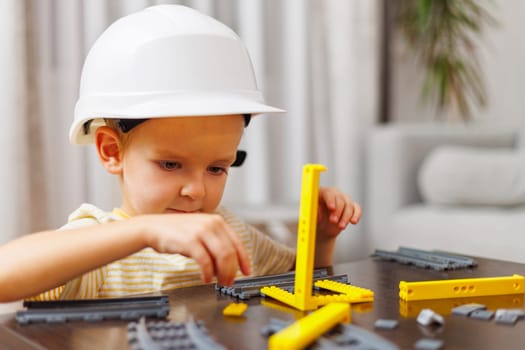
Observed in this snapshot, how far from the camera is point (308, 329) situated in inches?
20.5

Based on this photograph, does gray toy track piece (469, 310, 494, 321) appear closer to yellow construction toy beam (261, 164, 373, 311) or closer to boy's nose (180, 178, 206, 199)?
yellow construction toy beam (261, 164, 373, 311)

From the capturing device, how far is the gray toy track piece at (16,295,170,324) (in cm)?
60

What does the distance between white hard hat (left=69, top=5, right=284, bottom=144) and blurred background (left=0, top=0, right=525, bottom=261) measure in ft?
3.16

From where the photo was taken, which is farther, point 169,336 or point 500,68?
point 500,68

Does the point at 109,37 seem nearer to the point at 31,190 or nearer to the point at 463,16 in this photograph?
the point at 31,190

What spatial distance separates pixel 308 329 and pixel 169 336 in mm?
105

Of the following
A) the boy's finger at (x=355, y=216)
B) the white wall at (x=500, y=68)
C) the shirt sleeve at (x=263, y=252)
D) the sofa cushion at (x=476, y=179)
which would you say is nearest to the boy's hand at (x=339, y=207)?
the boy's finger at (x=355, y=216)

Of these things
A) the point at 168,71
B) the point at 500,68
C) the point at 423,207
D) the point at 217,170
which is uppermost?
the point at 500,68

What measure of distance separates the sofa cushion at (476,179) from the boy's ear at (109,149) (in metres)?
1.34

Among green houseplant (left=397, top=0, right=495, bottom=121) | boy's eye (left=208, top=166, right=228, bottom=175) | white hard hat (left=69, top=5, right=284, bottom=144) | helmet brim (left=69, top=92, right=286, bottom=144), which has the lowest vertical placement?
boy's eye (left=208, top=166, right=228, bottom=175)

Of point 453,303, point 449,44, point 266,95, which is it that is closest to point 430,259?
point 453,303

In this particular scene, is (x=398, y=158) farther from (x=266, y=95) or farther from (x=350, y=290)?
(x=350, y=290)

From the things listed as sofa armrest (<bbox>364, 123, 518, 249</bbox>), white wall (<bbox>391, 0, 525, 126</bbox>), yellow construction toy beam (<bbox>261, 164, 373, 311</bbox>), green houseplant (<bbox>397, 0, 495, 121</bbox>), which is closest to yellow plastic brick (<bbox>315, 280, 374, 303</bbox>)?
yellow construction toy beam (<bbox>261, 164, 373, 311</bbox>)

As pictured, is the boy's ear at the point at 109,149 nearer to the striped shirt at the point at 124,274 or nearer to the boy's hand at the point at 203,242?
the striped shirt at the point at 124,274
